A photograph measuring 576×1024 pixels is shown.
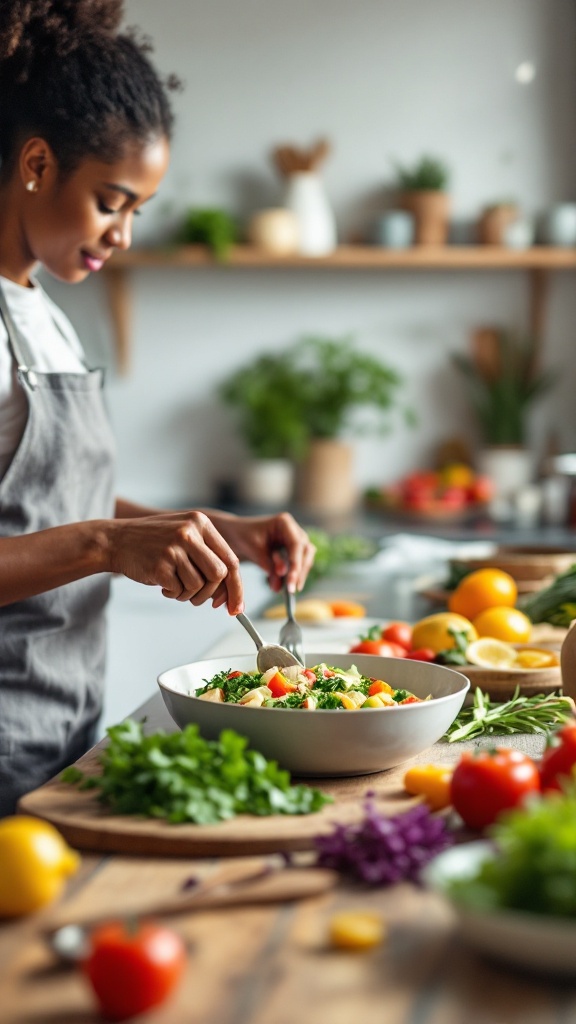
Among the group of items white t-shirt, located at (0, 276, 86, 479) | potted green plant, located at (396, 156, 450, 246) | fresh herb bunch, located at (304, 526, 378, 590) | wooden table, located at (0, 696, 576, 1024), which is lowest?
fresh herb bunch, located at (304, 526, 378, 590)

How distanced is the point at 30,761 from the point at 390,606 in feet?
2.82

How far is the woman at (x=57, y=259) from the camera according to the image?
1.57 m

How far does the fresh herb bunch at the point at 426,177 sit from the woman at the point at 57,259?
8.79 feet

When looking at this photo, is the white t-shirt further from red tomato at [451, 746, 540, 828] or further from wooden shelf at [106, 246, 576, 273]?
wooden shelf at [106, 246, 576, 273]

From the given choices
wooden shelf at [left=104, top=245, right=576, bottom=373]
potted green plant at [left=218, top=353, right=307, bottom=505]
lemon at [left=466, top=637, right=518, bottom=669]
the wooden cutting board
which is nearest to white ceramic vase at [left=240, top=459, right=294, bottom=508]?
potted green plant at [left=218, top=353, right=307, bottom=505]

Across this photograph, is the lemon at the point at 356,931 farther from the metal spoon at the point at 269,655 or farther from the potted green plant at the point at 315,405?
the potted green plant at the point at 315,405

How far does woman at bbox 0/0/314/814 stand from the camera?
5.16 ft

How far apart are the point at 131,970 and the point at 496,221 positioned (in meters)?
3.89

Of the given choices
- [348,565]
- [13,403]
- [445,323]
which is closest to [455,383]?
[445,323]

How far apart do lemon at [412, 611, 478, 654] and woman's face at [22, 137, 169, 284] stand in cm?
71

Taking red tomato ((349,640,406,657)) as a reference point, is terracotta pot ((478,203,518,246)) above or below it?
above

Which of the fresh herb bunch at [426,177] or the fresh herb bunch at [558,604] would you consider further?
the fresh herb bunch at [426,177]

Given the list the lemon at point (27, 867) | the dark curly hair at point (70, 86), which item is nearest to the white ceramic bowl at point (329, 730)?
the lemon at point (27, 867)

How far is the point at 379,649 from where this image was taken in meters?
1.56
